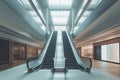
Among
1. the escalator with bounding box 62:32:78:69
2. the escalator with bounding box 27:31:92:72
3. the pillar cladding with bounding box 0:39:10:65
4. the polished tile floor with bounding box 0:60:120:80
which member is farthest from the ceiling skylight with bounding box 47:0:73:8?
the polished tile floor with bounding box 0:60:120:80

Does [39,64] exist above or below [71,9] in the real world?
below

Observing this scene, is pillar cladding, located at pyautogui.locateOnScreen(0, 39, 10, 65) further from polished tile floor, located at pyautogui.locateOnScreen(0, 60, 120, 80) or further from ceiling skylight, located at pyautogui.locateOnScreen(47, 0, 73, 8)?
ceiling skylight, located at pyautogui.locateOnScreen(47, 0, 73, 8)

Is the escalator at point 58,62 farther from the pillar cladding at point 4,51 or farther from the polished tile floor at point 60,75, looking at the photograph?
the pillar cladding at point 4,51

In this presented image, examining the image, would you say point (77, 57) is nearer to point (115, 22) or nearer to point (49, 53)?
point (49, 53)

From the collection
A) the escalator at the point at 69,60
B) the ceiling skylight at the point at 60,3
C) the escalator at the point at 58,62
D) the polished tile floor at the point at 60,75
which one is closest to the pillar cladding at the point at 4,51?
the escalator at the point at 58,62

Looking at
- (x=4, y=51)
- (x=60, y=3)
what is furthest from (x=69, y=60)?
(x=60, y=3)

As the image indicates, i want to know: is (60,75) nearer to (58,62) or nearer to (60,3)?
(58,62)

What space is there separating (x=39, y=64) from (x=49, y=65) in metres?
0.79

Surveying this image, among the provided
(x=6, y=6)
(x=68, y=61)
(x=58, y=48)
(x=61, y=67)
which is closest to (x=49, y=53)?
(x=58, y=48)

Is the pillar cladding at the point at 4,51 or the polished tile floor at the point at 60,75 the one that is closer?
the polished tile floor at the point at 60,75

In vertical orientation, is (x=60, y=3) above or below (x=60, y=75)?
above

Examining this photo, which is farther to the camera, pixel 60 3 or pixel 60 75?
pixel 60 3

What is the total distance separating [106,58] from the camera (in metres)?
19.3

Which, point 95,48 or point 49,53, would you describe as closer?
point 49,53
